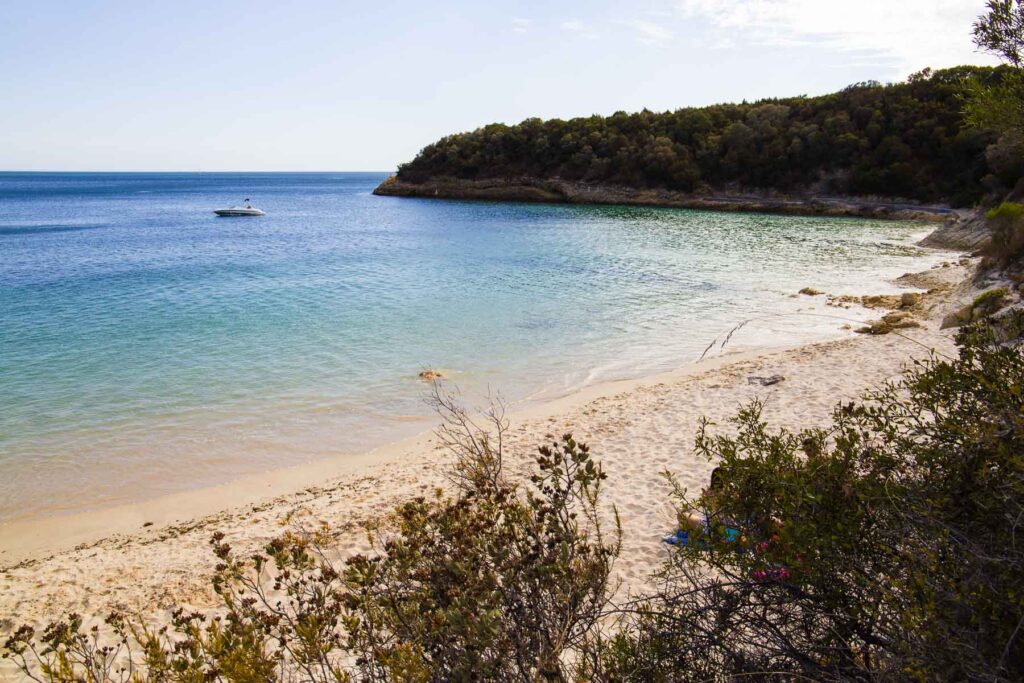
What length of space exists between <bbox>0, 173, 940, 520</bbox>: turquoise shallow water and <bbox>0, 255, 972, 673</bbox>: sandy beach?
2.49ft

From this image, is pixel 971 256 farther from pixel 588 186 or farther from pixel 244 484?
pixel 588 186

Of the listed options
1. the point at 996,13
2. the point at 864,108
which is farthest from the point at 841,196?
the point at 996,13

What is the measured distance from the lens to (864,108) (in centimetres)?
5759

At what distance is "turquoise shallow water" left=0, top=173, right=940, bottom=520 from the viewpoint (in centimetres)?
1043

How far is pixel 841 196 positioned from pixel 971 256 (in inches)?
1204

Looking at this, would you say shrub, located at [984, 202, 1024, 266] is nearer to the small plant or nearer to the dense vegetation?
the small plant

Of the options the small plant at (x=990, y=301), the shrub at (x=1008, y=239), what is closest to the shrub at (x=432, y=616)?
the small plant at (x=990, y=301)

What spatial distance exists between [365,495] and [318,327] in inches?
410

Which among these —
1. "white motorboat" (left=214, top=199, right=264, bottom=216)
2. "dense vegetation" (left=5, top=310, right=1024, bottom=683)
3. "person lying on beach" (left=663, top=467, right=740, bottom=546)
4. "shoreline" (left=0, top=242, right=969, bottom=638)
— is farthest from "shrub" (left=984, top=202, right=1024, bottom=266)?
"white motorboat" (left=214, top=199, right=264, bottom=216)

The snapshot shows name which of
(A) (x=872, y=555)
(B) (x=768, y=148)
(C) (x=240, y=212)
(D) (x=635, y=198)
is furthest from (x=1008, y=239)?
(C) (x=240, y=212)

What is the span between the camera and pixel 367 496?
27.5ft

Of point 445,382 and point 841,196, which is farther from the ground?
point 841,196

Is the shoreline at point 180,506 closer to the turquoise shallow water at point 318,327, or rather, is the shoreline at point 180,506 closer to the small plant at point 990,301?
the turquoise shallow water at point 318,327

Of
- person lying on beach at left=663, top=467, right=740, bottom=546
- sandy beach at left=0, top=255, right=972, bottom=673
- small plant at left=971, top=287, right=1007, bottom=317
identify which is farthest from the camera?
small plant at left=971, top=287, right=1007, bottom=317
